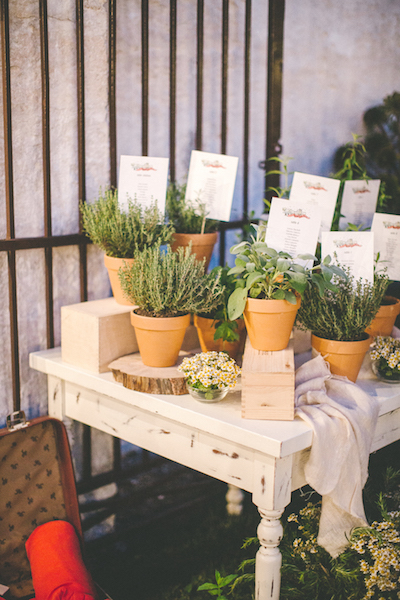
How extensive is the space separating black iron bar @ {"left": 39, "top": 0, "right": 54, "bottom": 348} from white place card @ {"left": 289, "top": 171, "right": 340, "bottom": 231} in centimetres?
83

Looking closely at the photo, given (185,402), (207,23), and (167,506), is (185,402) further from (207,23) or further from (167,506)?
(207,23)

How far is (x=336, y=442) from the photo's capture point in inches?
58.5

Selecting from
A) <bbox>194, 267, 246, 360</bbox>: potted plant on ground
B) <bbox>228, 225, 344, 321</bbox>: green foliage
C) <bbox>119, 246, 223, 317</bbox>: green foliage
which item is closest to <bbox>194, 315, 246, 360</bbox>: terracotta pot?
<bbox>194, 267, 246, 360</bbox>: potted plant on ground

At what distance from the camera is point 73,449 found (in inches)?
84.3

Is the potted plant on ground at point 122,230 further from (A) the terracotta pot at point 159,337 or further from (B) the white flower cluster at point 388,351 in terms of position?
(B) the white flower cluster at point 388,351

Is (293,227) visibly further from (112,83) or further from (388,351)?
(112,83)

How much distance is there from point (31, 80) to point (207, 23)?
2.84 feet

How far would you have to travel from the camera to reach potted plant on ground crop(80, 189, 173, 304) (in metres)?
1.79

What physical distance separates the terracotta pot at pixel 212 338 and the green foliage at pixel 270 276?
0.21 metres

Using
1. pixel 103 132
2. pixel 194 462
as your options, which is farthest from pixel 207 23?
pixel 194 462

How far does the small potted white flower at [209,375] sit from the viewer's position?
1522mm

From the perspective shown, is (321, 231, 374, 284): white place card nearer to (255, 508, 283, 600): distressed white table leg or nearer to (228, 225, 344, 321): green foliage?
(228, 225, 344, 321): green foliage

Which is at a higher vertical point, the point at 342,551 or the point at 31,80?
the point at 31,80

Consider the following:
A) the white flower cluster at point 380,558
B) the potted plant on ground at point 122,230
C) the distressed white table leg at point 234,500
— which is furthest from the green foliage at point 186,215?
the distressed white table leg at point 234,500
